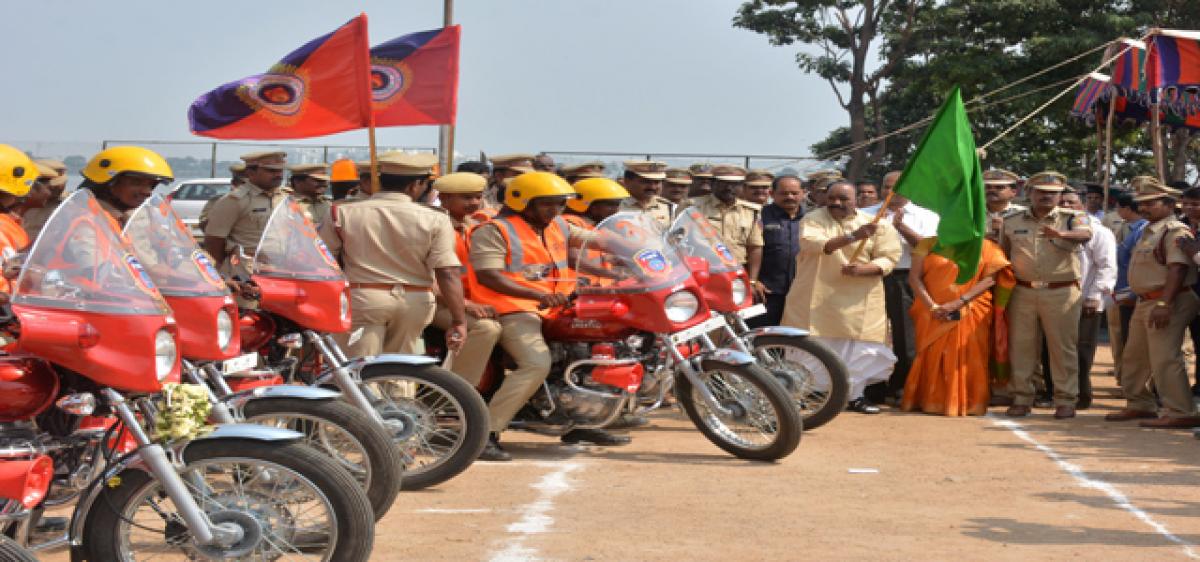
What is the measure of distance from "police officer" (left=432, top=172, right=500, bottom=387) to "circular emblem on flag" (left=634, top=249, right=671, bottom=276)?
917 millimetres

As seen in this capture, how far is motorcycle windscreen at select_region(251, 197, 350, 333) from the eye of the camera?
7066 mm

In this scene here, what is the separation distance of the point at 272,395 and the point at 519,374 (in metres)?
2.80

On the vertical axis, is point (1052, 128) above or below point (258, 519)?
above

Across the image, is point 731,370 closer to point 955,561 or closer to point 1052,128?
point 955,561

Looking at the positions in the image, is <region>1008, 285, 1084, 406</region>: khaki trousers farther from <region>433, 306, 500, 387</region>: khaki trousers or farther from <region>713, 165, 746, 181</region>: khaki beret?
<region>433, 306, 500, 387</region>: khaki trousers

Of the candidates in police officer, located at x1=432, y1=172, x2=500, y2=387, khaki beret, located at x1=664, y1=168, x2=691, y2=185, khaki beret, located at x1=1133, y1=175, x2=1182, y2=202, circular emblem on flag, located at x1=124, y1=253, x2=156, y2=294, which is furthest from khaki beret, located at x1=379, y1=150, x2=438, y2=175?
khaki beret, located at x1=1133, y1=175, x2=1182, y2=202

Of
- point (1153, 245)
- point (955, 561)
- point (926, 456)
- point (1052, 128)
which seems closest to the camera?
point (955, 561)

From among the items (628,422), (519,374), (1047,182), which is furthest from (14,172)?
(1047,182)

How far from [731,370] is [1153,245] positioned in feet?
13.4

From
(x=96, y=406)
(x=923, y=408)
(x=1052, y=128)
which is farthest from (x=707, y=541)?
(x=1052, y=128)

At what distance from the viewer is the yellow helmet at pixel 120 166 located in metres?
6.53

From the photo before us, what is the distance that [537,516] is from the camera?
7.15 m

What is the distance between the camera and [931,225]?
39.9 feet

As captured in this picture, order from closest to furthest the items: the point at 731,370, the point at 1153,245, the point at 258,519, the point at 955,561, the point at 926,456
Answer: the point at 258,519
the point at 955,561
the point at 731,370
the point at 926,456
the point at 1153,245
